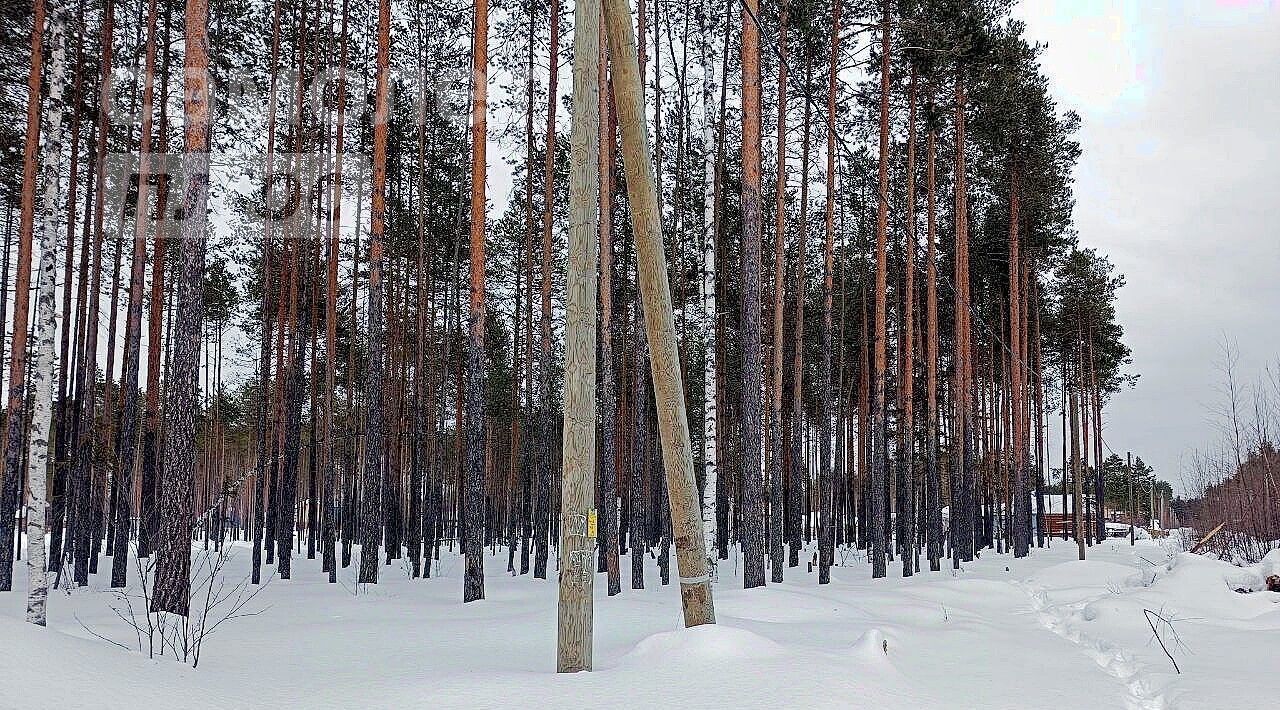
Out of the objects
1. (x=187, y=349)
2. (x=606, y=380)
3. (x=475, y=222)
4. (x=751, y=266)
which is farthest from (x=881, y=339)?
(x=187, y=349)

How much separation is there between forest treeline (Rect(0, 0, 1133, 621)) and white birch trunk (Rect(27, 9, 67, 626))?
3cm

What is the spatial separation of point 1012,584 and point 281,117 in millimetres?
15297

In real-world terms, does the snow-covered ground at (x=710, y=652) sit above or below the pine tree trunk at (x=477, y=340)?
below

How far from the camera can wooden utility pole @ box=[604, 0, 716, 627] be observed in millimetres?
5324

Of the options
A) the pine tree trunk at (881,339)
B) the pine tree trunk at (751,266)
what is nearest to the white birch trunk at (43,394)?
the pine tree trunk at (751,266)

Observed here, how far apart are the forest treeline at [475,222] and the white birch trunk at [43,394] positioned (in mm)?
34

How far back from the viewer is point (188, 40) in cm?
723

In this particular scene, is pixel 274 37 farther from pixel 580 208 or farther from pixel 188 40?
pixel 580 208

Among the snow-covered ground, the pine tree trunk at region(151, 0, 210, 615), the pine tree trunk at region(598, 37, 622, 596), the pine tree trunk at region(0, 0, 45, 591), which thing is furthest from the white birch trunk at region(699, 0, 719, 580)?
the pine tree trunk at region(0, 0, 45, 591)

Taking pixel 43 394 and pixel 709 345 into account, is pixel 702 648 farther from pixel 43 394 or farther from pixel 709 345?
pixel 709 345

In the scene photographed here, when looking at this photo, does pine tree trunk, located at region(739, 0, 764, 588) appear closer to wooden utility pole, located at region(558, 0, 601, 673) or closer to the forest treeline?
the forest treeline

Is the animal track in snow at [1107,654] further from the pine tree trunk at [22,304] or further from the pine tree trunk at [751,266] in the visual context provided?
the pine tree trunk at [22,304]

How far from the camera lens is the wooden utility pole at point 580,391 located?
4465 mm

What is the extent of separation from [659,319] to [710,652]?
2.12 m
